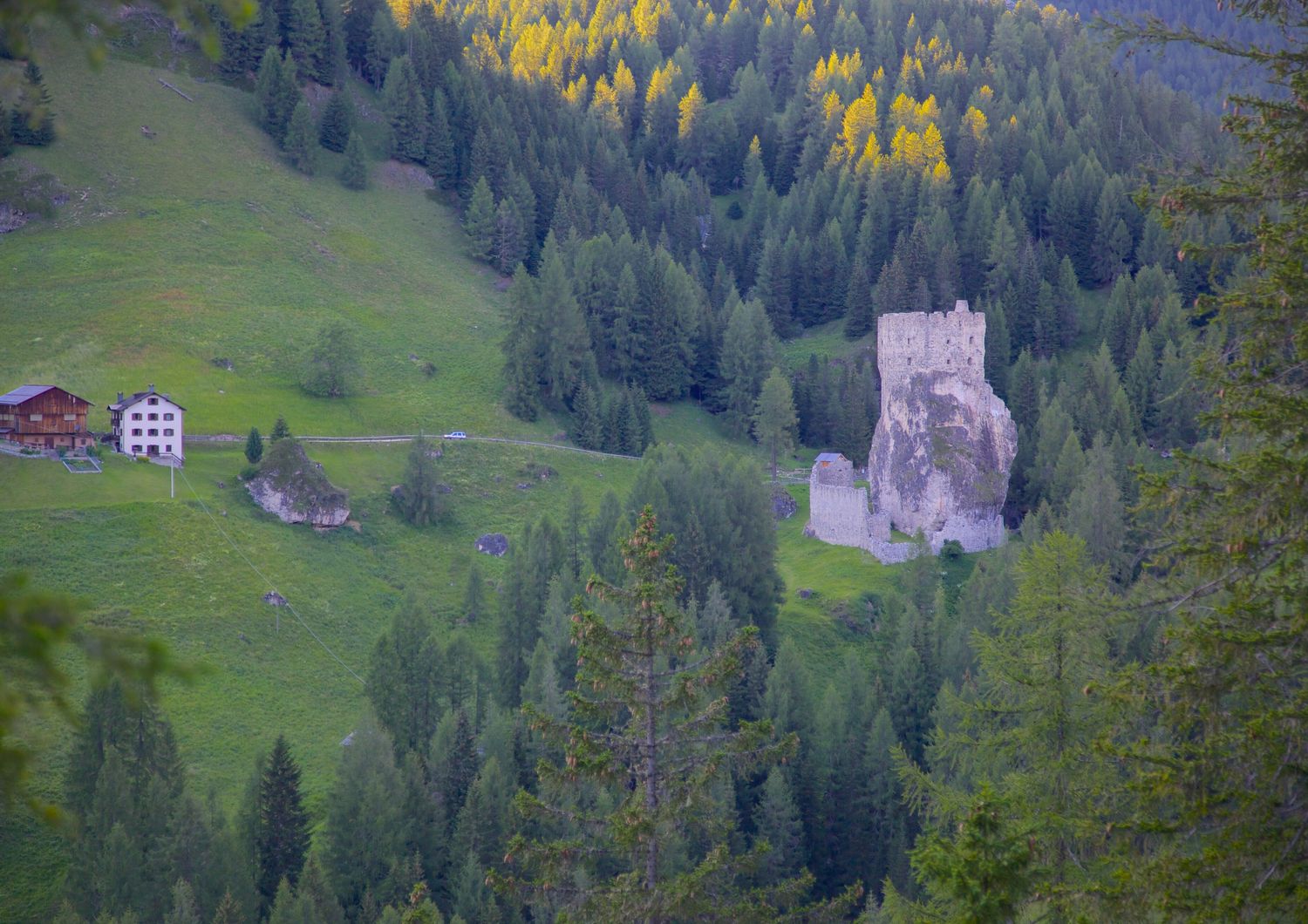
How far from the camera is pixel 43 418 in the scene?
6319cm

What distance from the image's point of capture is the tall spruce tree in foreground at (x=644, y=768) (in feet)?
60.6

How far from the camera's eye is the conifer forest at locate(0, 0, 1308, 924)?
12.9 meters

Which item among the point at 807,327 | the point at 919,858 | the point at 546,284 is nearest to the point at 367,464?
the point at 546,284

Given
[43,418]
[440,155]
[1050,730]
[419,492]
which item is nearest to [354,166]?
[440,155]

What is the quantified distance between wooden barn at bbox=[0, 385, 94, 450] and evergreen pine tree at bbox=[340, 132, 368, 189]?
52399mm

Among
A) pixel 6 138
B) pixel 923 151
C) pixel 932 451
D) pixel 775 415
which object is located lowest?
pixel 775 415

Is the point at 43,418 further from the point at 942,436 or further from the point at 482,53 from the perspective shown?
the point at 482,53

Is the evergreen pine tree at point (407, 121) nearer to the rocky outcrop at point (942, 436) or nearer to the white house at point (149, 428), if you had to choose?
the white house at point (149, 428)

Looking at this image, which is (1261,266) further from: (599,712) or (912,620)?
(912,620)

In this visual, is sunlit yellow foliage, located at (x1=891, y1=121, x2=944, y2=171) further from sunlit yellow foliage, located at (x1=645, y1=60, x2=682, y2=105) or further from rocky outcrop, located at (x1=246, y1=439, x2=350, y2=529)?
rocky outcrop, located at (x1=246, y1=439, x2=350, y2=529)

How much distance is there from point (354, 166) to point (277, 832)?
80.2 meters

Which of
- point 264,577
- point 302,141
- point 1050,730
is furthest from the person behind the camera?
point 302,141

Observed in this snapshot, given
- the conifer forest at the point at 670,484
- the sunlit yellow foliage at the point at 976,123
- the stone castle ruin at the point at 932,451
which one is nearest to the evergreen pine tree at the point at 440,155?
the conifer forest at the point at 670,484

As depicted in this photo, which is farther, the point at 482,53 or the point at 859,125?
the point at 482,53
